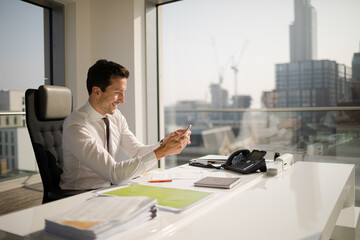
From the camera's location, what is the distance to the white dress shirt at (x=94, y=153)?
1.49 meters

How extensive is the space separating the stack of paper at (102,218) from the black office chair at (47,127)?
3.00ft

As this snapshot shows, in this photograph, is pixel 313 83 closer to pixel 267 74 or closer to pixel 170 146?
pixel 267 74

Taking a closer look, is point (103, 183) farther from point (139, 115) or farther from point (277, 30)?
point (277, 30)

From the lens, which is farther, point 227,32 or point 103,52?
point 227,32

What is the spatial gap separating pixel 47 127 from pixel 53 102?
0.15 m

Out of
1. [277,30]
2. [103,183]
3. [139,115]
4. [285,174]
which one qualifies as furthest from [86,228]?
[277,30]

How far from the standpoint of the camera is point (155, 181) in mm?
1453

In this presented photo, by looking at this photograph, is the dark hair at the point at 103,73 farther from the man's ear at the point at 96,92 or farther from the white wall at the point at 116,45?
the white wall at the point at 116,45

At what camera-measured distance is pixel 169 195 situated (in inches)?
46.8

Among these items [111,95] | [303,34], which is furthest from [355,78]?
[111,95]

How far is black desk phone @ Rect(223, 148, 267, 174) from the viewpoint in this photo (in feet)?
5.31

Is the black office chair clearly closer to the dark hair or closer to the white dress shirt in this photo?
the white dress shirt

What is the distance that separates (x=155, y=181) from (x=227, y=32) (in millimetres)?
3024

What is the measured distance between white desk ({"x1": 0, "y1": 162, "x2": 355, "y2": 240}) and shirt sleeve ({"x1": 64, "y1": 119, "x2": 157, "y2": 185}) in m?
0.18
